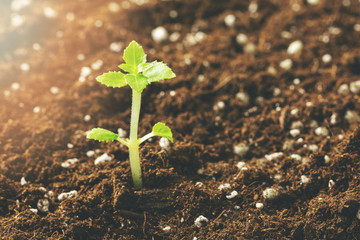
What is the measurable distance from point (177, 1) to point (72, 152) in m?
1.46

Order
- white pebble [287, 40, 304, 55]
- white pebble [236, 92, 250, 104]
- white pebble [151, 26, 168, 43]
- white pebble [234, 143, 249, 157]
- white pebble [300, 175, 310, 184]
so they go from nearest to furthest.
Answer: white pebble [300, 175, 310, 184] < white pebble [234, 143, 249, 157] < white pebble [236, 92, 250, 104] < white pebble [287, 40, 304, 55] < white pebble [151, 26, 168, 43]

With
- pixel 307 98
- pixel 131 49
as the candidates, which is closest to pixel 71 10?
pixel 131 49

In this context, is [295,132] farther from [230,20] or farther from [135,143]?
[230,20]

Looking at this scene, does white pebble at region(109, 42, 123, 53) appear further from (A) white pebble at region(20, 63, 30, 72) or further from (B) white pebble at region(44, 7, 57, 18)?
(B) white pebble at region(44, 7, 57, 18)

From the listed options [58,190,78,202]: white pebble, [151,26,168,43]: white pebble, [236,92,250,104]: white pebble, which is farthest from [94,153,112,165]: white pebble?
[151,26,168,43]: white pebble

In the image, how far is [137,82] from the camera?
1271 millimetres

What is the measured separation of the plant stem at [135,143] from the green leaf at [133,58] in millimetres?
88

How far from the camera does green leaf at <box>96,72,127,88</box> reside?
1286 millimetres

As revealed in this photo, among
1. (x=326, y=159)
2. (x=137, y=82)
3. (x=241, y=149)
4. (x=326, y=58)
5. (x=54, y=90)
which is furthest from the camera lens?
(x=326, y=58)

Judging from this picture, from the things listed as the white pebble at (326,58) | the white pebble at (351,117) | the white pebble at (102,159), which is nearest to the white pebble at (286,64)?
the white pebble at (326,58)

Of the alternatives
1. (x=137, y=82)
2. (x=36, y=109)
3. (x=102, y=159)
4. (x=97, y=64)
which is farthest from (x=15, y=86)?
(x=137, y=82)

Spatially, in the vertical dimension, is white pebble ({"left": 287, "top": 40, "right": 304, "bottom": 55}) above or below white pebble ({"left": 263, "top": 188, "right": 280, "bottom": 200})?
above

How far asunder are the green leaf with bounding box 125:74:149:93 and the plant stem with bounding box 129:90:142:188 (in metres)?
0.08

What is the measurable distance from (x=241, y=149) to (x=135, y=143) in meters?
0.58
